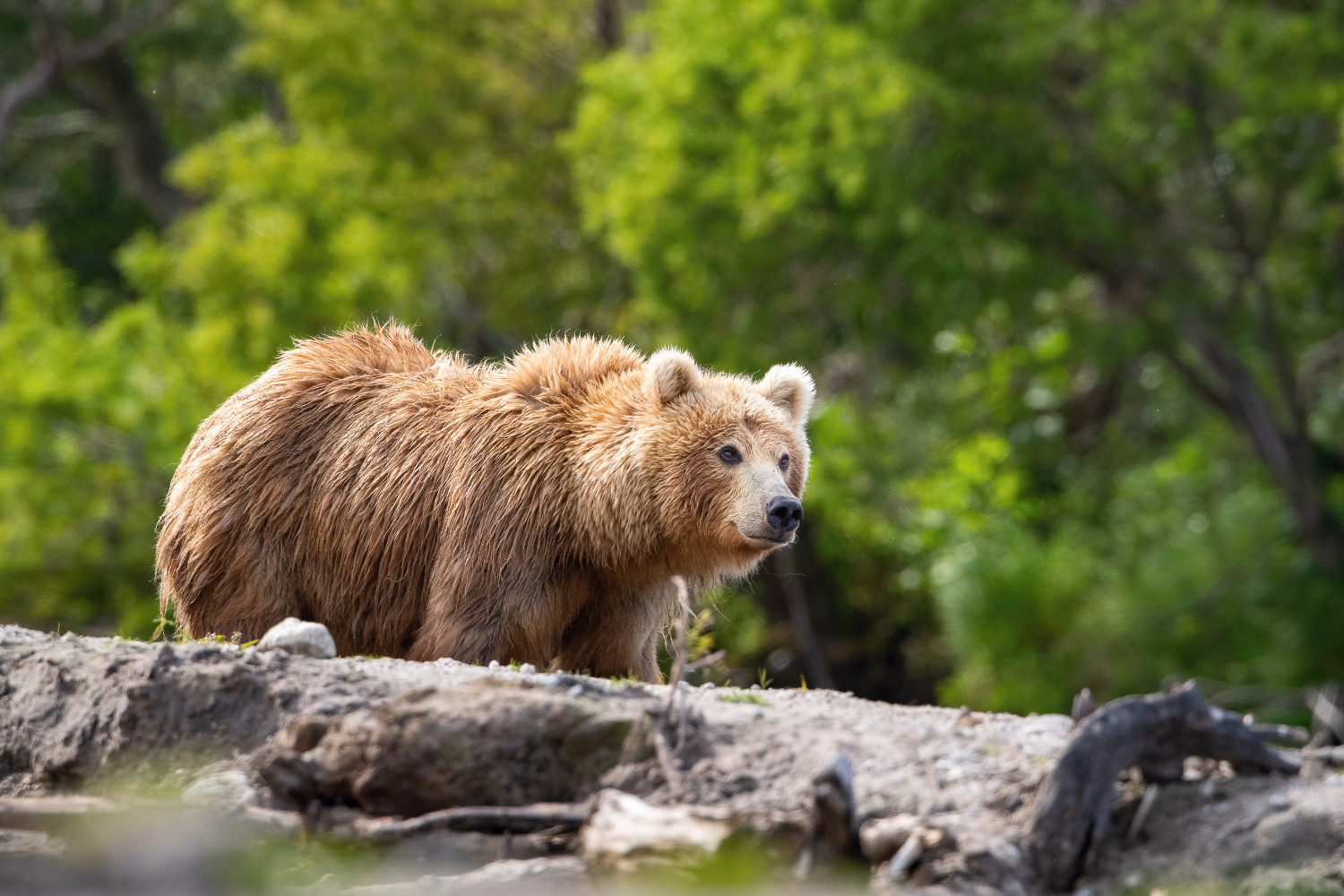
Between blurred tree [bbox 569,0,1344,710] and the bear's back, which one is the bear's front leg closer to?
the bear's back

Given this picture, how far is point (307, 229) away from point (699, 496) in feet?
59.0

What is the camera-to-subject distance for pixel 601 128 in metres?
20.5

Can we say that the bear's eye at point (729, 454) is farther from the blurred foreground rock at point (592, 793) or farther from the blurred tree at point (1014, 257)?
the blurred tree at point (1014, 257)

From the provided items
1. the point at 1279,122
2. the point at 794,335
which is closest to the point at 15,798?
the point at 794,335

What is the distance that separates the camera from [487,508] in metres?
6.98

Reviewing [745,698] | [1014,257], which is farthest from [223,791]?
[1014,257]

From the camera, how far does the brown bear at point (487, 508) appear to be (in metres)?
6.98

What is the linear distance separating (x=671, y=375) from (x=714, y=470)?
475 mm

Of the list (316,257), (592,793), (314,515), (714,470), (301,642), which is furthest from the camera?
(316,257)

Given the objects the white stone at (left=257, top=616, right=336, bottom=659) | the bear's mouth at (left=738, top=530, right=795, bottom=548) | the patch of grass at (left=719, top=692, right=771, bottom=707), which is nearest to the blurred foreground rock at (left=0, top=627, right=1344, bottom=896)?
the patch of grass at (left=719, top=692, right=771, bottom=707)

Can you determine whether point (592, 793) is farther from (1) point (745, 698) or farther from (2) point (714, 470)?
(2) point (714, 470)

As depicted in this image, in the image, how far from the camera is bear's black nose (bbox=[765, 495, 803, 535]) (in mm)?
6973

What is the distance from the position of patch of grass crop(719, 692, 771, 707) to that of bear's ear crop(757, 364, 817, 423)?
2345 millimetres

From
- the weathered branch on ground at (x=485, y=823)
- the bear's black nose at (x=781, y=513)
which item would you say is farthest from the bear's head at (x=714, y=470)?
the weathered branch on ground at (x=485, y=823)
